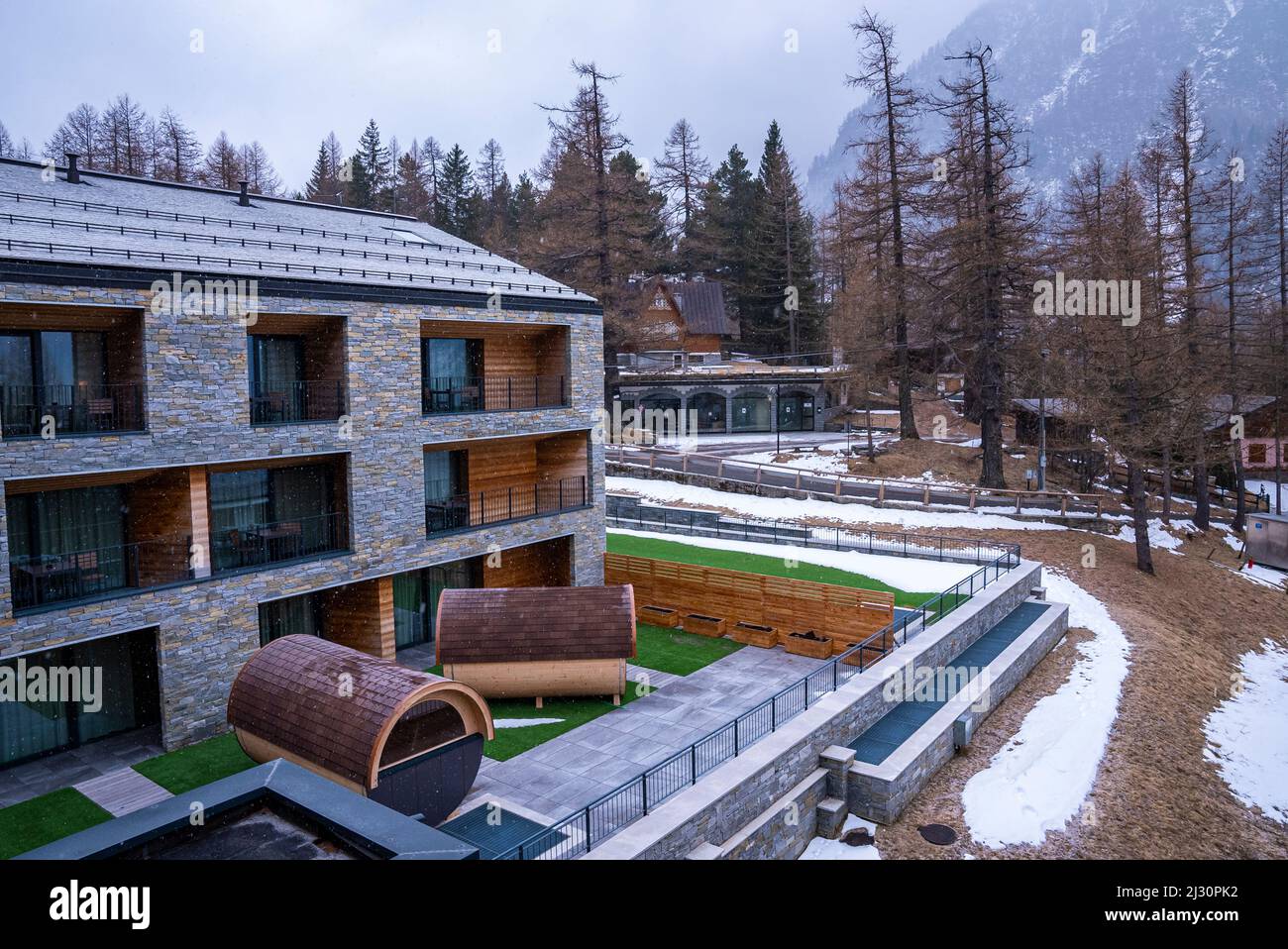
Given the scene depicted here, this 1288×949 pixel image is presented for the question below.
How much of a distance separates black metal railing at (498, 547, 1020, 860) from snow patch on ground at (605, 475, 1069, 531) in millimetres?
8996

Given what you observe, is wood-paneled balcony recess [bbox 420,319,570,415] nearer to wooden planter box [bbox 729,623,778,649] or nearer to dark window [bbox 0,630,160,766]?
wooden planter box [bbox 729,623,778,649]

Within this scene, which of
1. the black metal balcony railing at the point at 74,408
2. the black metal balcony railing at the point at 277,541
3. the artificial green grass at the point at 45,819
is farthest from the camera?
the black metal balcony railing at the point at 277,541

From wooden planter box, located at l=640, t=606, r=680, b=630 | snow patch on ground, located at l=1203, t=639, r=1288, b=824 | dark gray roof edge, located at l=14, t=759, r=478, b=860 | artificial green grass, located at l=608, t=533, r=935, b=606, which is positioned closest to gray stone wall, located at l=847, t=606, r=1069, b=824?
artificial green grass, located at l=608, t=533, r=935, b=606

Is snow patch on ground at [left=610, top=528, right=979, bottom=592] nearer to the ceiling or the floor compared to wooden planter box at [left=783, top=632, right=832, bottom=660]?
nearer to the ceiling

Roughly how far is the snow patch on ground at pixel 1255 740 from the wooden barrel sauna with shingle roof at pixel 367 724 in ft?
50.7

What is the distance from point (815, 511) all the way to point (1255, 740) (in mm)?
15943

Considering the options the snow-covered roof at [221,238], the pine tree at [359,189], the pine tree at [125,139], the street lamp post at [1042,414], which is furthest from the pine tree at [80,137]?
the street lamp post at [1042,414]

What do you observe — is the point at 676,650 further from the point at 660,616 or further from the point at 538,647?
the point at 538,647

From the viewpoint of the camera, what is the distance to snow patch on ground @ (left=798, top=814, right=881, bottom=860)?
46.3 ft

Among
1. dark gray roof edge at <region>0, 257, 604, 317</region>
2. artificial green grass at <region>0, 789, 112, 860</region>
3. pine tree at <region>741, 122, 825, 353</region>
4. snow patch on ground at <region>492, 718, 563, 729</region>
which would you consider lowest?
snow patch on ground at <region>492, 718, 563, 729</region>

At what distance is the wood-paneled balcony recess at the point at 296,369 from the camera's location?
18156 millimetres

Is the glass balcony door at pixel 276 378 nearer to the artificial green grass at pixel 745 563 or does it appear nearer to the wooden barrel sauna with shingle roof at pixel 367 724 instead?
the wooden barrel sauna with shingle roof at pixel 367 724

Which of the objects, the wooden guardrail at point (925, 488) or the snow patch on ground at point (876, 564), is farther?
the wooden guardrail at point (925, 488)
